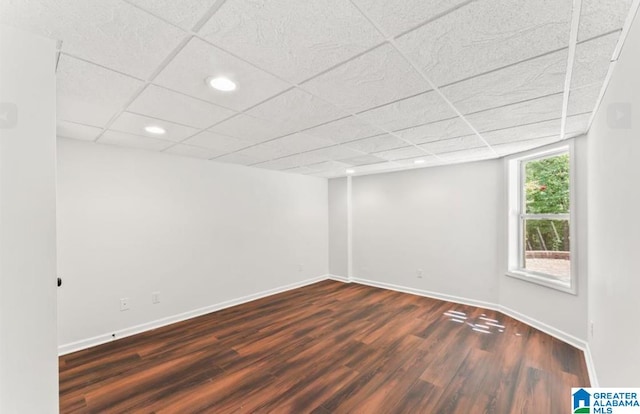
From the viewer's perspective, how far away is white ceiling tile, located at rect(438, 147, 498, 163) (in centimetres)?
357

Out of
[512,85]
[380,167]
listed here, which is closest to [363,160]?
[380,167]

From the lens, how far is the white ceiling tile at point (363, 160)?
13.1ft

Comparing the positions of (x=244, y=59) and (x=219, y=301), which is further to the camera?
(x=219, y=301)

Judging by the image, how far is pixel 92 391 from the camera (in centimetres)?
221

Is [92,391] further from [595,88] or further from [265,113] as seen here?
[595,88]

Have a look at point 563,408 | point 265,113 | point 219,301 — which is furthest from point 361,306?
point 265,113

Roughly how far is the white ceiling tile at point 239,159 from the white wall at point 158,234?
190mm

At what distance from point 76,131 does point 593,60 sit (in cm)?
423

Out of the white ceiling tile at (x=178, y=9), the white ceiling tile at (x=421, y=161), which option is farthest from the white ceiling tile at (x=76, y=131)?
the white ceiling tile at (x=421, y=161)

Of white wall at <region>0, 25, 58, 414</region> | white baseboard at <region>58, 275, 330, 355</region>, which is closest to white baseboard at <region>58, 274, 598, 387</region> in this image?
white baseboard at <region>58, 275, 330, 355</region>

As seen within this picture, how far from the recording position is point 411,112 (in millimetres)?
2223

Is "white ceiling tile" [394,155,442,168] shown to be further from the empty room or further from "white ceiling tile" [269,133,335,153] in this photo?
"white ceiling tile" [269,133,335,153]

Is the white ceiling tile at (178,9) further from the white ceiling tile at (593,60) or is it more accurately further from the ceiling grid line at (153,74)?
the white ceiling tile at (593,60)

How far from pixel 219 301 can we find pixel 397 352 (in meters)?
2.81
